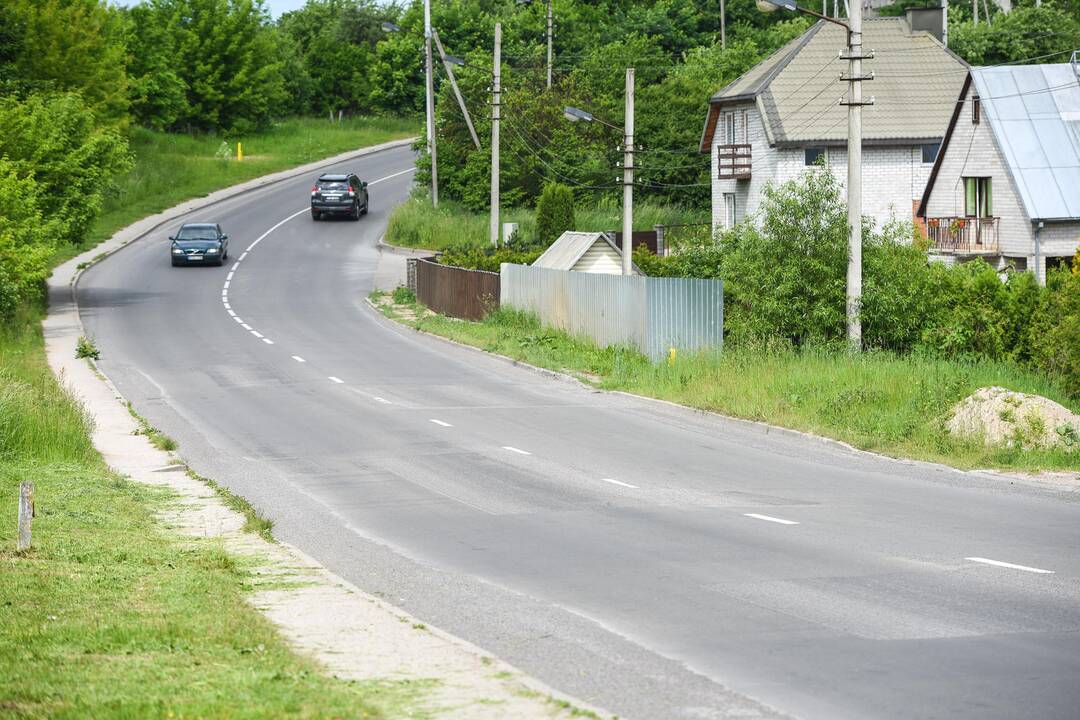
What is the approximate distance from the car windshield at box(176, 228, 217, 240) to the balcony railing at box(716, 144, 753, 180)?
2140 centimetres

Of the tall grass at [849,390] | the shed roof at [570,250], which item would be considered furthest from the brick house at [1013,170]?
the tall grass at [849,390]

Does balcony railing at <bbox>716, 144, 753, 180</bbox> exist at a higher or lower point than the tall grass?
higher

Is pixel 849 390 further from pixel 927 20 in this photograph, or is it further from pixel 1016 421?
pixel 927 20

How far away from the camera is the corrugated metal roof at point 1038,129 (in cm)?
4344

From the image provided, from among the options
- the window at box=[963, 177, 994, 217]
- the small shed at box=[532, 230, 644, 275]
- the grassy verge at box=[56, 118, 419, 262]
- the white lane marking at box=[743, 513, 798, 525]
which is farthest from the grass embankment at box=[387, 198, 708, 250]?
the white lane marking at box=[743, 513, 798, 525]

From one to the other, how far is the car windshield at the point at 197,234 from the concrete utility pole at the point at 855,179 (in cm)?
3634

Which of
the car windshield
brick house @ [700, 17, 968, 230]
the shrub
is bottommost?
the car windshield

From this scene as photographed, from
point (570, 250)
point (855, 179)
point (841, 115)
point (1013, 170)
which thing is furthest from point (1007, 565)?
point (841, 115)

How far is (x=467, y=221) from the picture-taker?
64062 millimetres

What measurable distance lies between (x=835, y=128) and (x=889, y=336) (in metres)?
30.0

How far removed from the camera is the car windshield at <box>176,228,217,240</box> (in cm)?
5691

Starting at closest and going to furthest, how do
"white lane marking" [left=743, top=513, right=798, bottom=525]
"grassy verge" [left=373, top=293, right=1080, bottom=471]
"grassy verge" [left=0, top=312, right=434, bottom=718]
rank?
"grassy verge" [left=0, top=312, right=434, bottom=718] < "white lane marking" [left=743, top=513, right=798, bottom=525] < "grassy verge" [left=373, top=293, right=1080, bottom=471]

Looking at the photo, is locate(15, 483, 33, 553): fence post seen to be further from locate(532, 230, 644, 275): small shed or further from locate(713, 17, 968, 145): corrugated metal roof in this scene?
locate(713, 17, 968, 145): corrugated metal roof

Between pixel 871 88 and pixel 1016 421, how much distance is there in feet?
125
